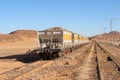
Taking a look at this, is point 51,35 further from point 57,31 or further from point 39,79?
point 39,79

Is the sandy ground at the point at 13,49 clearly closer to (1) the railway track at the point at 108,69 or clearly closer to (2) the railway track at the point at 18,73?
(1) the railway track at the point at 108,69

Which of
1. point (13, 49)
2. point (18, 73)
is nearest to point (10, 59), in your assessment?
point (18, 73)

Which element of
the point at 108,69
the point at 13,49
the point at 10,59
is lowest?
the point at 108,69

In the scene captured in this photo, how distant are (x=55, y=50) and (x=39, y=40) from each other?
205cm

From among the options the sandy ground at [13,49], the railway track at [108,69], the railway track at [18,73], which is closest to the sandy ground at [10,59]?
the sandy ground at [13,49]

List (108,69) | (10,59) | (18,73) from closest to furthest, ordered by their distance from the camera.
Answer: (18,73) < (108,69) < (10,59)

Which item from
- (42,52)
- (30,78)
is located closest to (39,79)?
(30,78)

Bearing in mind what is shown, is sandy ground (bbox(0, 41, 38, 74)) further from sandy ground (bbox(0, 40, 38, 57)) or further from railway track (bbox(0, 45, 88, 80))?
railway track (bbox(0, 45, 88, 80))

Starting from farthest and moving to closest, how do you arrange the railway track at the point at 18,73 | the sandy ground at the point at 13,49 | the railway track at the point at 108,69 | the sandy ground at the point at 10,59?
the sandy ground at the point at 13,49 < the sandy ground at the point at 10,59 < the railway track at the point at 108,69 < the railway track at the point at 18,73

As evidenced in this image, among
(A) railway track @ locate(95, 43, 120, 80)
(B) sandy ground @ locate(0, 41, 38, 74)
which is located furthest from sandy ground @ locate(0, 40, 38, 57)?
(A) railway track @ locate(95, 43, 120, 80)

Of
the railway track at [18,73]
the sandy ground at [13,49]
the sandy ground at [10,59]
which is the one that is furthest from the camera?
the sandy ground at [13,49]

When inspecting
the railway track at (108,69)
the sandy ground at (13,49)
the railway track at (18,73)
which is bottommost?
the railway track at (108,69)

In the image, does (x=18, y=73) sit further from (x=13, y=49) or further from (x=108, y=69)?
(x=13, y=49)

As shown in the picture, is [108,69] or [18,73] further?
[108,69]
